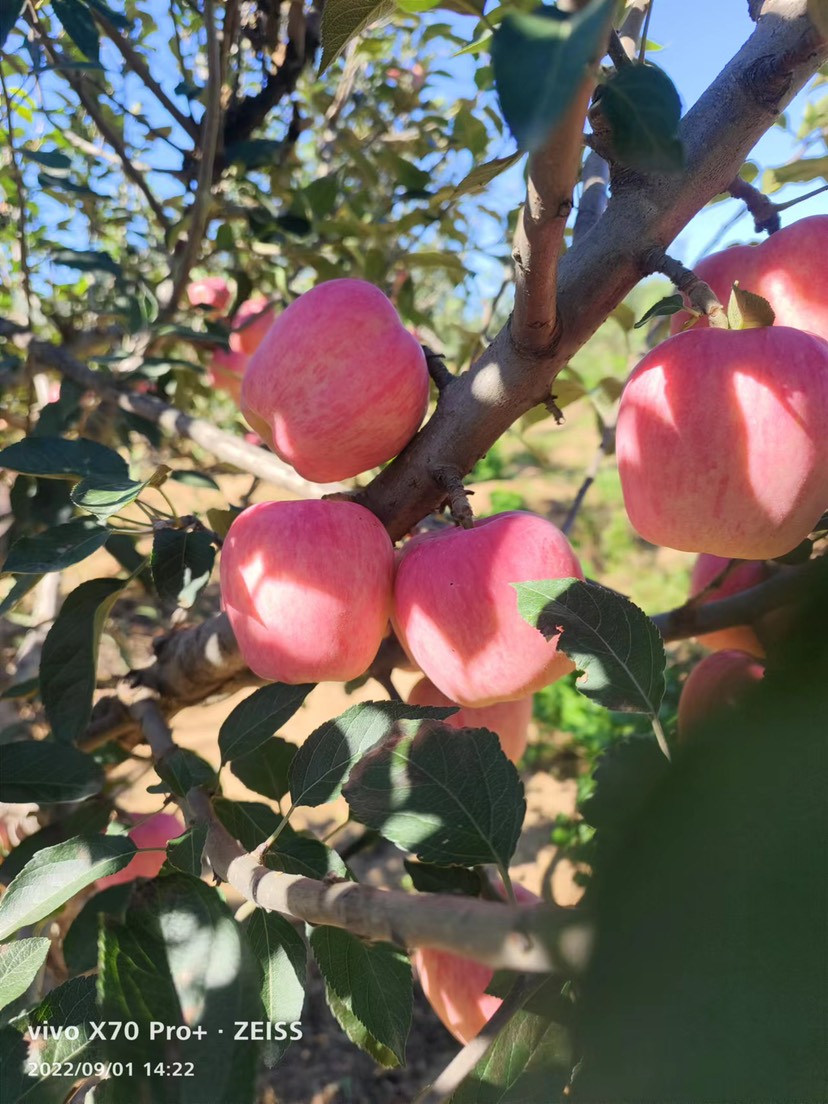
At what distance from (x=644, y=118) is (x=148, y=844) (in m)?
0.77

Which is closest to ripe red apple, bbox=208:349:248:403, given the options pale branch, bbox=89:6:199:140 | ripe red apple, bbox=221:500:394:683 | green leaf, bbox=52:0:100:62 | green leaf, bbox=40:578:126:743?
pale branch, bbox=89:6:199:140

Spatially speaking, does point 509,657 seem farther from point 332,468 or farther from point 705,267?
point 705,267

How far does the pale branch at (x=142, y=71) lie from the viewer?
0.87 metres

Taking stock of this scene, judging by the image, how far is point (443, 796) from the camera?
365 mm

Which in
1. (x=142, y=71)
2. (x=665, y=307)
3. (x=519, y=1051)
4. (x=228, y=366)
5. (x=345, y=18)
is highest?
(x=142, y=71)

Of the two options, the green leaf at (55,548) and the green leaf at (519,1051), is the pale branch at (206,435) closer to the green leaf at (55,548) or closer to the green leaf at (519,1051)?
the green leaf at (55,548)

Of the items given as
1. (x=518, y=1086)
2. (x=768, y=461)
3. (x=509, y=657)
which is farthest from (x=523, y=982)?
(x=768, y=461)

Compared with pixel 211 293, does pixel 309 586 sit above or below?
below

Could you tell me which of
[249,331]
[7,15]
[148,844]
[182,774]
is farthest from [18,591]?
[249,331]

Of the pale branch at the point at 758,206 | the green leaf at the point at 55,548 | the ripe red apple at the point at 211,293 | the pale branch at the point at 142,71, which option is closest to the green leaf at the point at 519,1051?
the green leaf at the point at 55,548

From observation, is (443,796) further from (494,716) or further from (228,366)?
(228,366)

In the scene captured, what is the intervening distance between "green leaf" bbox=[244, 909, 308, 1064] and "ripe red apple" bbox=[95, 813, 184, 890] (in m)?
0.35

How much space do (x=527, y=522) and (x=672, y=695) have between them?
184 centimetres

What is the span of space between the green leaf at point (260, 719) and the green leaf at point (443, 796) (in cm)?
17
